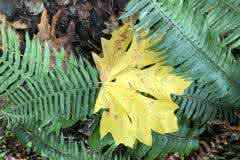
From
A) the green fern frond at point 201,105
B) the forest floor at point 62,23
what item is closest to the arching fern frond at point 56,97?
the forest floor at point 62,23

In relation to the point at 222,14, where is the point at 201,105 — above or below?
below

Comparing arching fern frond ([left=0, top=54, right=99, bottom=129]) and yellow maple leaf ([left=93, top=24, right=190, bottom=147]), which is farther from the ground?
arching fern frond ([left=0, top=54, right=99, bottom=129])

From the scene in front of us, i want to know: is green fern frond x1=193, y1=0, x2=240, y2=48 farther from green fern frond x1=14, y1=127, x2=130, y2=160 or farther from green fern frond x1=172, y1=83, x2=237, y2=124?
green fern frond x1=14, y1=127, x2=130, y2=160

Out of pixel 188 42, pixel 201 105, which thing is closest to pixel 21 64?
pixel 188 42

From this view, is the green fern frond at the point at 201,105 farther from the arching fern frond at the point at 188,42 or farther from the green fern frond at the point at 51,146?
the green fern frond at the point at 51,146

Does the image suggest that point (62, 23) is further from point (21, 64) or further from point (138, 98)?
point (138, 98)

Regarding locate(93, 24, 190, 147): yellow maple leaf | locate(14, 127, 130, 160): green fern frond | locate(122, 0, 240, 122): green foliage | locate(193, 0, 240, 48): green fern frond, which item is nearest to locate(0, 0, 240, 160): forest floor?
locate(14, 127, 130, 160): green fern frond
